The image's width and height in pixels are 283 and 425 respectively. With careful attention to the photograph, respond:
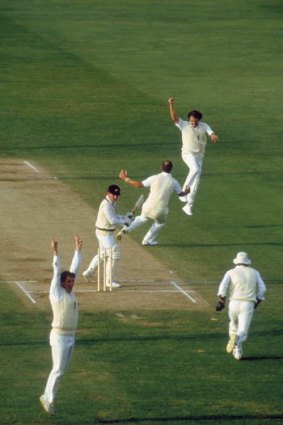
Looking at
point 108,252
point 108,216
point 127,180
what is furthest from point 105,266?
point 127,180

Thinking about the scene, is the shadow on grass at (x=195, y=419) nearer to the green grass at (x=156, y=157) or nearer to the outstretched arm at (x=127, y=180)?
the green grass at (x=156, y=157)

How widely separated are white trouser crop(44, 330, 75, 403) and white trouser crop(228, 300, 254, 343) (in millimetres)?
4058

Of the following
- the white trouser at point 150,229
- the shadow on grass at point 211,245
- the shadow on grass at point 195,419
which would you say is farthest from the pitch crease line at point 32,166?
the shadow on grass at point 195,419

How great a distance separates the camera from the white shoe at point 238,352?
96.7 feet

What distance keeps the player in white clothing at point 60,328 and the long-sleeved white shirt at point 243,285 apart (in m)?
3.75

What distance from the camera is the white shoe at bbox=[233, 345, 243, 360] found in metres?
29.5

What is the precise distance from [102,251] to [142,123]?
19.2 m

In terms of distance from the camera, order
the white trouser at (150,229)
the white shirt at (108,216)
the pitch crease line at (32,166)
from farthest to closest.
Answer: the pitch crease line at (32,166), the white trouser at (150,229), the white shirt at (108,216)

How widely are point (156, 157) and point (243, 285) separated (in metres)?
18.6

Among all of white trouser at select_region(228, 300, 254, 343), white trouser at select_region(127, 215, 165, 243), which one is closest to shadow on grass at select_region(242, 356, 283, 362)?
white trouser at select_region(228, 300, 254, 343)

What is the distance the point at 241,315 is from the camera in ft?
96.5

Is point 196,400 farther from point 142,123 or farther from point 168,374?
point 142,123

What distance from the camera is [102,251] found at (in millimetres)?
34000

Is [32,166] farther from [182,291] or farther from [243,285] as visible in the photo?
[243,285]
